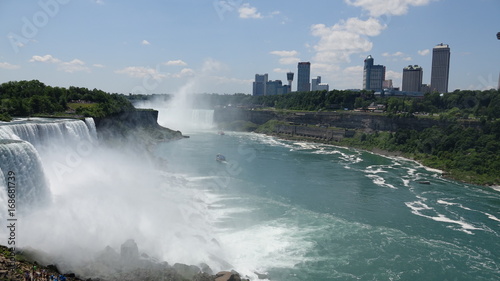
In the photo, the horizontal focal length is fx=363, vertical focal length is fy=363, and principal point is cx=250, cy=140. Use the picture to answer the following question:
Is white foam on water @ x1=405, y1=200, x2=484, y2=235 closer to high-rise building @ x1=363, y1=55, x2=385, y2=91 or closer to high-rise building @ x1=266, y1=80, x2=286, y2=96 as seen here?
high-rise building @ x1=363, y1=55, x2=385, y2=91

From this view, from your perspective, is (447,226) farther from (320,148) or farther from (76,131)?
(320,148)

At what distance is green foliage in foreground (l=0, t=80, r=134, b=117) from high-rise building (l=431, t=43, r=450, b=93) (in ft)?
429

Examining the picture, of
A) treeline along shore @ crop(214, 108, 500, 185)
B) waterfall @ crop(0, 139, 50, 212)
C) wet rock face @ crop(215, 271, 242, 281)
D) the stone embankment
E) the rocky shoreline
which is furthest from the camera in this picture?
the stone embankment

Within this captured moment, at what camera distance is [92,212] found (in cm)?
1792

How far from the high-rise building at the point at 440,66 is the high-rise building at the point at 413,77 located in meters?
5.74

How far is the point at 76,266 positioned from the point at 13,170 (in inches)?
233

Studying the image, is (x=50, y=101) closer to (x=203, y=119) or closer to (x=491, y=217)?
(x=491, y=217)

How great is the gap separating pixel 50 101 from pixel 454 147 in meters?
43.5

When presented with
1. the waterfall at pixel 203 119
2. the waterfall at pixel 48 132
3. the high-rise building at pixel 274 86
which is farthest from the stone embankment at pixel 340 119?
the high-rise building at pixel 274 86

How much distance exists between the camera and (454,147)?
137ft

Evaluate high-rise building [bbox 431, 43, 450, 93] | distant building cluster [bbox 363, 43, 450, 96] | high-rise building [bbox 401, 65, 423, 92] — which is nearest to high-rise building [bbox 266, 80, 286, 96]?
distant building cluster [bbox 363, 43, 450, 96]

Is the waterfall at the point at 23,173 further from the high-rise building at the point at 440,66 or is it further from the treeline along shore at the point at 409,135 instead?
the high-rise building at the point at 440,66

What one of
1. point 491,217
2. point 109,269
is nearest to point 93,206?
point 109,269

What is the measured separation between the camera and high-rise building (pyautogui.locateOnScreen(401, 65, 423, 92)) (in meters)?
150
